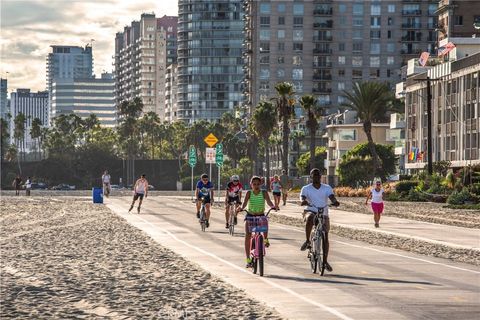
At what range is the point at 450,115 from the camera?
10112cm

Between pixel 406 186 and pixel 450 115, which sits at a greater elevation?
pixel 450 115

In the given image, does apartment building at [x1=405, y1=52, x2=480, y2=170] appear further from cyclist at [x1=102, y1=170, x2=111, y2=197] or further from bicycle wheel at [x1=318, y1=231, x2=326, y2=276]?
bicycle wheel at [x1=318, y1=231, x2=326, y2=276]

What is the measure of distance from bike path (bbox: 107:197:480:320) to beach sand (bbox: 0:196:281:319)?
56 centimetres

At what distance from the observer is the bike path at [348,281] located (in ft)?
50.1

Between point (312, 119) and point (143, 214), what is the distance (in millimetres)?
68467

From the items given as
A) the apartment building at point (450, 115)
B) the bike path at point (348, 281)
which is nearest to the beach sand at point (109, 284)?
the bike path at point (348, 281)

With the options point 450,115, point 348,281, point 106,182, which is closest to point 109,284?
point 348,281

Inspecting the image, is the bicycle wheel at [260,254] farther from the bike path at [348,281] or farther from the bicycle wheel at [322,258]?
the bicycle wheel at [322,258]

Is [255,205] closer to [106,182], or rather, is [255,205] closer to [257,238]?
[257,238]

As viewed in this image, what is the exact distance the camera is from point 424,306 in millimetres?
15672

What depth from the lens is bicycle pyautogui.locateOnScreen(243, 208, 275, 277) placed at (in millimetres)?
20266

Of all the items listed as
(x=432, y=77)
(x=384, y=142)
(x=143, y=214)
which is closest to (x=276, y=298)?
(x=143, y=214)

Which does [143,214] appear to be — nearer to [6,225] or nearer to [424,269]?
[6,225]

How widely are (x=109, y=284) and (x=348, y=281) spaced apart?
4044mm
